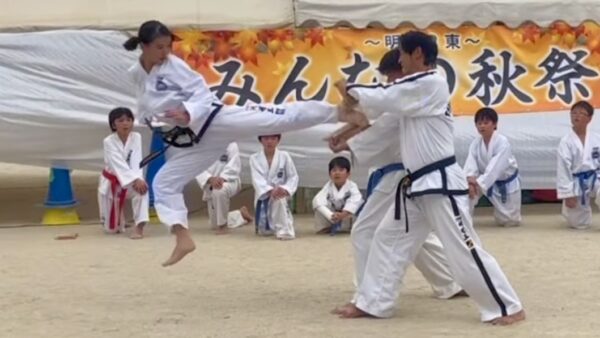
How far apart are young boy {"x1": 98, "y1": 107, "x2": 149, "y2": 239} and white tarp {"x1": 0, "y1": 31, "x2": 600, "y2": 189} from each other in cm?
26

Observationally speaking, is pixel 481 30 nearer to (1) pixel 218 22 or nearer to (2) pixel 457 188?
(1) pixel 218 22

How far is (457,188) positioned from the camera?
5156 millimetres

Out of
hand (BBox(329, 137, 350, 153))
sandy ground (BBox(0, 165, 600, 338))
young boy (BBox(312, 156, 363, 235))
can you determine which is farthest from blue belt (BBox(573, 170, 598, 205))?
hand (BBox(329, 137, 350, 153))

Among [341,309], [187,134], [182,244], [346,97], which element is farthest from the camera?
[182,244]

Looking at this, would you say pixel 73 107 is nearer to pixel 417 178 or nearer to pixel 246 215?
pixel 246 215

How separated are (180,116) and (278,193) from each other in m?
2.79

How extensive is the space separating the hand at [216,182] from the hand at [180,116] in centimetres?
295

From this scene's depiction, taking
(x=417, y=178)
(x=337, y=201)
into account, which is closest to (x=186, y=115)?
(x=417, y=178)

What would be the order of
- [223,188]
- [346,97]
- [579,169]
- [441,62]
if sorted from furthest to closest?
[441,62], [223,188], [579,169], [346,97]

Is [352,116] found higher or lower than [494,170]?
higher

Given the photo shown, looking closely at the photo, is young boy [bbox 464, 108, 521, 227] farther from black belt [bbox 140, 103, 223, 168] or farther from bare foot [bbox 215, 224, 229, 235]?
black belt [bbox 140, 103, 223, 168]

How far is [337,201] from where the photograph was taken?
8219 millimetres

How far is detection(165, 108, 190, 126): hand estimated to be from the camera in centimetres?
548

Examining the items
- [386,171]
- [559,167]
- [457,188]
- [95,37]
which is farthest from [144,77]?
[559,167]
